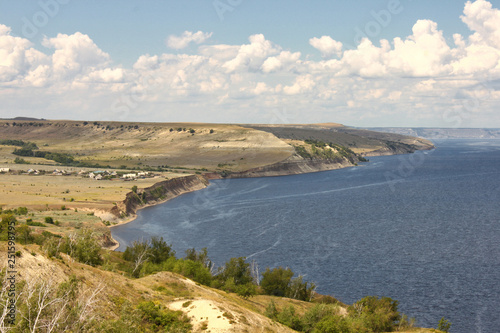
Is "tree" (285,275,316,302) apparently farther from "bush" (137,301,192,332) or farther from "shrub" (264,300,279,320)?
"bush" (137,301,192,332)

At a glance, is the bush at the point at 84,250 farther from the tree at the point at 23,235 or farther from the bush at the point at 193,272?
the bush at the point at 193,272

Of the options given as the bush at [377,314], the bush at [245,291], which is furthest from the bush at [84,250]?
the bush at [377,314]

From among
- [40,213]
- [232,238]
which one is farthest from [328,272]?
[40,213]

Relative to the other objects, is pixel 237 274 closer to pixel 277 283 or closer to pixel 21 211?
pixel 277 283

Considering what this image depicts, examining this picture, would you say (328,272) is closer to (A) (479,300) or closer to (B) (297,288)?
(B) (297,288)

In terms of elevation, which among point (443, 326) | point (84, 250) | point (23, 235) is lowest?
point (443, 326)

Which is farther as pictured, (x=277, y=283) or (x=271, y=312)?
(x=277, y=283)

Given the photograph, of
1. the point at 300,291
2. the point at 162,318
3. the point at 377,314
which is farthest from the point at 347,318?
the point at 162,318
